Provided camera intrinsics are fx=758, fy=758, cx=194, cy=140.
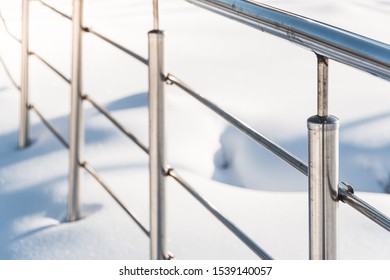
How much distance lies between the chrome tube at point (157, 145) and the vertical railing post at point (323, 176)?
0.44 m

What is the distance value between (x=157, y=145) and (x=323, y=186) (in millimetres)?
466

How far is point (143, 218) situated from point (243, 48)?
5.72 feet

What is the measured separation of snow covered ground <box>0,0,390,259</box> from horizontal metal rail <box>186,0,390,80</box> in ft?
2.02

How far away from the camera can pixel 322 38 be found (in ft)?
2.07

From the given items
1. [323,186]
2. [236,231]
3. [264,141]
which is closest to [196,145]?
[236,231]

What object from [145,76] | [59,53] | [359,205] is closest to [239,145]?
[145,76]

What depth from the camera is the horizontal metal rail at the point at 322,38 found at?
587 millimetres

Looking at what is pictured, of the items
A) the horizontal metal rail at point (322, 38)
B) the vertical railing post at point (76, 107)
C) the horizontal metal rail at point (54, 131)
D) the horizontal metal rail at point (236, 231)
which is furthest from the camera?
the horizontal metal rail at point (54, 131)

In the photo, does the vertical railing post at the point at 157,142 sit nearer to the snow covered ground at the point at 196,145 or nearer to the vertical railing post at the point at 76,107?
the snow covered ground at the point at 196,145

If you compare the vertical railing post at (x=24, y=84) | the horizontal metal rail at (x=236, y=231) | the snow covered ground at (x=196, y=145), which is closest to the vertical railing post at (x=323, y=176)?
the horizontal metal rail at (x=236, y=231)

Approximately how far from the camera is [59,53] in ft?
9.64

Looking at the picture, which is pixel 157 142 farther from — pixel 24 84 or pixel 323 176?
pixel 24 84

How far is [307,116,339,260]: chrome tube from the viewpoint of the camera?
26.1 inches

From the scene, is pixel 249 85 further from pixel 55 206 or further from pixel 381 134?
pixel 55 206
